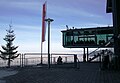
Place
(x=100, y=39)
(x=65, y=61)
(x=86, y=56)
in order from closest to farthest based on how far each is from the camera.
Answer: (x=65, y=61), (x=86, y=56), (x=100, y=39)

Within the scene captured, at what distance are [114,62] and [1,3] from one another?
1203 cm

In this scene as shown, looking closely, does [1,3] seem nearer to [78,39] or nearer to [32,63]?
[32,63]

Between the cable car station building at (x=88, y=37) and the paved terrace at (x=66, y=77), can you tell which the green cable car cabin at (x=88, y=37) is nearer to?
the cable car station building at (x=88, y=37)

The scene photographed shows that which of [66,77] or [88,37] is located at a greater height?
[88,37]

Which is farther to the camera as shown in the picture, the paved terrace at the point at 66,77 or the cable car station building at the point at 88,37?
the cable car station building at the point at 88,37

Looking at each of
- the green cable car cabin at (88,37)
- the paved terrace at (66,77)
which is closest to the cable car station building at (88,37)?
the green cable car cabin at (88,37)

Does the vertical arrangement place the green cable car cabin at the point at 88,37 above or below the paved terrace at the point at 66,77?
above

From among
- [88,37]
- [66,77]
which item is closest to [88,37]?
[88,37]

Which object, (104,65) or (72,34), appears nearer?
(104,65)

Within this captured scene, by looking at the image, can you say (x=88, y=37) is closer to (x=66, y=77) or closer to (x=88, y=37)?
(x=88, y=37)

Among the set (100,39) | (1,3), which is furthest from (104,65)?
(100,39)

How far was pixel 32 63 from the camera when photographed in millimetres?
24484

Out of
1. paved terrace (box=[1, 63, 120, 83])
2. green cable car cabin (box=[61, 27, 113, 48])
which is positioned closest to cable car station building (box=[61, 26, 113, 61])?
green cable car cabin (box=[61, 27, 113, 48])

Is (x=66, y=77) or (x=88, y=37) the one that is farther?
(x=88, y=37)
